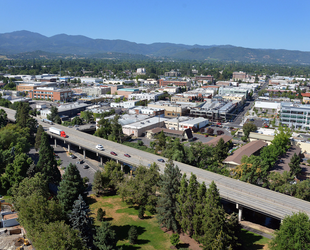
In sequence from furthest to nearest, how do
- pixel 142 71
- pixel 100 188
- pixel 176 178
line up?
pixel 142 71
pixel 100 188
pixel 176 178

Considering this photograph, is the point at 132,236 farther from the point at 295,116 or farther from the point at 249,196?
the point at 295,116

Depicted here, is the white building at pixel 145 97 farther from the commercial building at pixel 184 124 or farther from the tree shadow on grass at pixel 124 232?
the tree shadow on grass at pixel 124 232

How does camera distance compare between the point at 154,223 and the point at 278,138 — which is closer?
the point at 154,223

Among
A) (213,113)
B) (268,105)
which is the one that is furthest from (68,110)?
(268,105)

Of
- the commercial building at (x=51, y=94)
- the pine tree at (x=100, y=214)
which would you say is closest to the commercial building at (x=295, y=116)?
the pine tree at (x=100, y=214)

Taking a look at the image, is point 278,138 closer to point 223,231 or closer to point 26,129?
point 223,231

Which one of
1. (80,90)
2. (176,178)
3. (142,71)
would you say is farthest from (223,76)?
(176,178)
